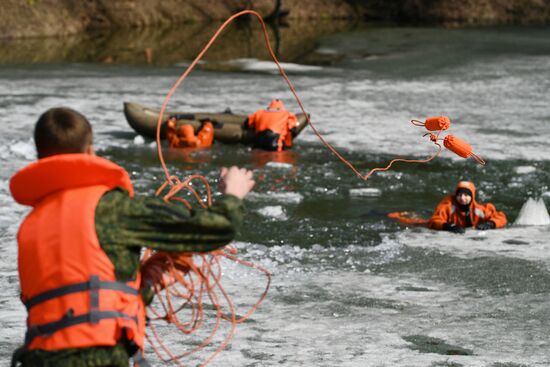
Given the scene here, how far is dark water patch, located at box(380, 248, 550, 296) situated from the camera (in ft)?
22.4

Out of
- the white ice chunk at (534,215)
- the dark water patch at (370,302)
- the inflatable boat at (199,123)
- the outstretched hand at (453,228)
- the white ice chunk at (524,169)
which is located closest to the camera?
the dark water patch at (370,302)

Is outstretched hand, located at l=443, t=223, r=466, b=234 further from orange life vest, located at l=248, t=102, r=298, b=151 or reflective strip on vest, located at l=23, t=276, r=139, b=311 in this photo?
reflective strip on vest, located at l=23, t=276, r=139, b=311

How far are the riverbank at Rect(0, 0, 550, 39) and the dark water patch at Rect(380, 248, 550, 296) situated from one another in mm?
23223

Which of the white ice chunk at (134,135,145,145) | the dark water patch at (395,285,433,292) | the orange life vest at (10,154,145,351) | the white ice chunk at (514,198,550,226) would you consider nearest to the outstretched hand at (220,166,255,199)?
the orange life vest at (10,154,145,351)

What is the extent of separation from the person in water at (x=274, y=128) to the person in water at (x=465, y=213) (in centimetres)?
392

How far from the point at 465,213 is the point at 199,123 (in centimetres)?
483

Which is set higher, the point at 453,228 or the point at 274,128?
the point at 274,128

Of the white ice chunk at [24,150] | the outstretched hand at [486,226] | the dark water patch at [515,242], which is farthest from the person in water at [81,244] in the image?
the white ice chunk at [24,150]

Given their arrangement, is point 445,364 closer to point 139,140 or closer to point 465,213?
point 465,213

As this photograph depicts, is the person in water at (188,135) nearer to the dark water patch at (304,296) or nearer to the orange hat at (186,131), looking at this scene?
the orange hat at (186,131)

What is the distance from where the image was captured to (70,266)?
302 centimetres

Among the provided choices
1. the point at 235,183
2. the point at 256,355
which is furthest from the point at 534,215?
the point at 235,183

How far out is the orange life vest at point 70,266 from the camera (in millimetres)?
3016

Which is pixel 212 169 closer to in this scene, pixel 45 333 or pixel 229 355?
pixel 229 355
